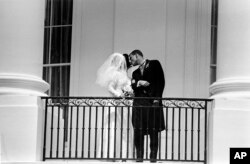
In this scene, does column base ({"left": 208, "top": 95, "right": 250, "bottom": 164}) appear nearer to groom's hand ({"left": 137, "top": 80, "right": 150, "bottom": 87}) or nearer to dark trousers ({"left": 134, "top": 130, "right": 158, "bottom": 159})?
dark trousers ({"left": 134, "top": 130, "right": 158, "bottom": 159})

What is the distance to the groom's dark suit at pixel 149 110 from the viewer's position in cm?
1504

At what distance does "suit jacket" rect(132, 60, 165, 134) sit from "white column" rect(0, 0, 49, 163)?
5.94 ft

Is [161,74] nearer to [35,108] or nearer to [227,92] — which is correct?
[227,92]

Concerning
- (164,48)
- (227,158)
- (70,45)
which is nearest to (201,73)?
(164,48)

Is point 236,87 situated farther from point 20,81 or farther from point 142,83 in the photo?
point 20,81

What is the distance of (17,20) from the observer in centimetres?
1473

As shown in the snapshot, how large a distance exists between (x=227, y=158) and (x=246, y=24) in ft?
7.87

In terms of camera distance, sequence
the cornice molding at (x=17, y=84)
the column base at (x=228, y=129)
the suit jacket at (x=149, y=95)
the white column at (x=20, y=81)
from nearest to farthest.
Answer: the column base at (x=228, y=129)
the white column at (x=20, y=81)
the cornice molding at (x=17, y=84)
the suit jacket at (x=149, y=95)

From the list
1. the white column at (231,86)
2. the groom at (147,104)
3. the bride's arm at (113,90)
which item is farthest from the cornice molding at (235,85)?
the bride's arm at (113,90)

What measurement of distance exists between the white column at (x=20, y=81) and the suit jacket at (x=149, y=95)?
71.3 inches

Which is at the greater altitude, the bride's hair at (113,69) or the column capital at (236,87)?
the bride's hair at (113,69)

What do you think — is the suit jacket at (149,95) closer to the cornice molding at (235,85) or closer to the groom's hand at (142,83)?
the groom's hand at (142,83)

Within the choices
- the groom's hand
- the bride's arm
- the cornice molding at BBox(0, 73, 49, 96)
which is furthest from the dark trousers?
the cornice molding at BBox(0, 73, 49, 96)

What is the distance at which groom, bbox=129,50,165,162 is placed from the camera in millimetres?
15039
